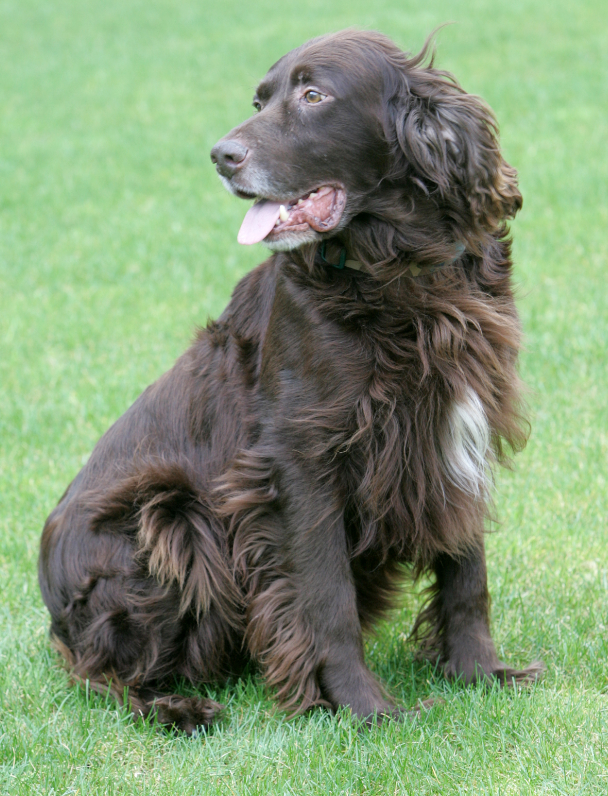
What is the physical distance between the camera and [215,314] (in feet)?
22.2

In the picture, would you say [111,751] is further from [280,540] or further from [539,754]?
[539,754]

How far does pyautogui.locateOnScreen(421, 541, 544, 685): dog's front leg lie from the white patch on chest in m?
0.33

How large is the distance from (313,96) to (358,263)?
0.50 meters

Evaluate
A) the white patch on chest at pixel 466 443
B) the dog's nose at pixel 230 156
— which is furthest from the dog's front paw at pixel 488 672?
the dog's nose at pixel 230 156

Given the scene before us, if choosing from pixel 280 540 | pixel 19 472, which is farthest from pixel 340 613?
pixel 19 472

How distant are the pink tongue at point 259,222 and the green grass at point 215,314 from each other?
114 cm

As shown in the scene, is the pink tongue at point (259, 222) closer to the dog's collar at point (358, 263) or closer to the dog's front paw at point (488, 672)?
the dog's collar at point (358, 263)

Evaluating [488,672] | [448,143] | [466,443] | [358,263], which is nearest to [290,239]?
[358,263]

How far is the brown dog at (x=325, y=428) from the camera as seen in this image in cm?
273

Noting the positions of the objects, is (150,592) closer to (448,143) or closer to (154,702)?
(154,702)

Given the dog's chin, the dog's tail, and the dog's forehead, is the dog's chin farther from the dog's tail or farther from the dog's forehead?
the dog's tail

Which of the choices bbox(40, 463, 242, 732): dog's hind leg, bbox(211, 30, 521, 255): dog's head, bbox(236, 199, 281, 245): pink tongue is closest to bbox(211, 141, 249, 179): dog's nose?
bbox(211, 30, 521, 255): dog's head

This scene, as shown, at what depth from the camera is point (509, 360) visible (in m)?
2.94

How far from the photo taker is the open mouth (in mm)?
2738
